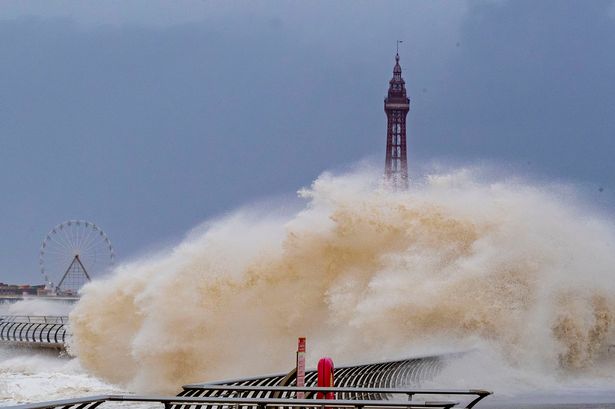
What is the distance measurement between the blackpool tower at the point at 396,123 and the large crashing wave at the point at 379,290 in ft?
347

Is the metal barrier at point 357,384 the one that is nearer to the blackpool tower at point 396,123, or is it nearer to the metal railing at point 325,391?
the metal railing at point 325,391

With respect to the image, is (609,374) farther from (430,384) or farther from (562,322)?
(430,384)

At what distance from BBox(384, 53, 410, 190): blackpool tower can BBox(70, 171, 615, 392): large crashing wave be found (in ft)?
347

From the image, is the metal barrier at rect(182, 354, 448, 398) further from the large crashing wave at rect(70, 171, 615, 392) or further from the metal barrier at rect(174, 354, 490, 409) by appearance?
the large crashing wave at rect(70, 171, 615, 392)

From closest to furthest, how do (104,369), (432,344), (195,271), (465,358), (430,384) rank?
(430,384), (465,358), (432,344), (195,271), (104,369)

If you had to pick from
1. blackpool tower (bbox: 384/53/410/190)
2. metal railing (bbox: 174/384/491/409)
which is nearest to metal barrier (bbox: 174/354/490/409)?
metal railing (bbox: 174/384/491/409)

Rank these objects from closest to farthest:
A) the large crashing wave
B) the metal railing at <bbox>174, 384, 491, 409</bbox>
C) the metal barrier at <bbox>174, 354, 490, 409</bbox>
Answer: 1. the metal railing at <bbox>174, 384, 491, 409</bbox>
2. the metal barrier at <bbox>174, 354, 490, 409</bbox>
3. the large crashing wave

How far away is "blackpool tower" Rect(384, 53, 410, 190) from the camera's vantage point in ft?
482

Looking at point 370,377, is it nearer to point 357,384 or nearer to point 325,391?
point 357,384

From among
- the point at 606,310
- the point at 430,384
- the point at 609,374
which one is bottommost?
the point at 430,384

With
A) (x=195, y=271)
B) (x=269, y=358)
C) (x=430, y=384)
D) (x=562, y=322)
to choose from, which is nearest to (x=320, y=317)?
(x=269, y=358)

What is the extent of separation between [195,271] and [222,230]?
2.84 meters

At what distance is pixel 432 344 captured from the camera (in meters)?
30.3

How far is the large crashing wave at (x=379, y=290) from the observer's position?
31.0 meters
